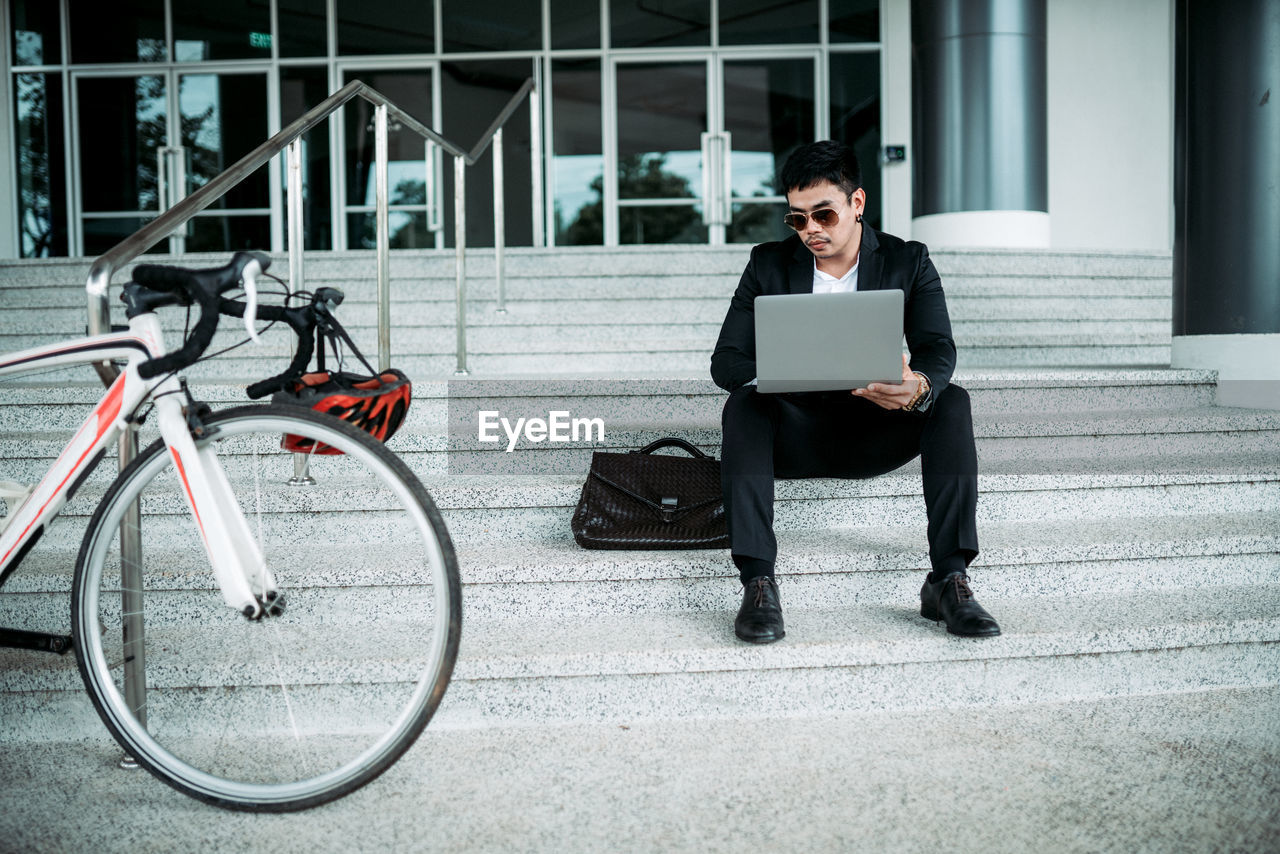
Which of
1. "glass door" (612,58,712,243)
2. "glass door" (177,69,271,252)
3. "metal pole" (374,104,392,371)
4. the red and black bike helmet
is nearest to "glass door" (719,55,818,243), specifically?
"glass door" (612,58,712,243)

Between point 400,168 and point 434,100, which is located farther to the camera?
point 400,168

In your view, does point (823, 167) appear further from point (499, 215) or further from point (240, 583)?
point (499, 215)

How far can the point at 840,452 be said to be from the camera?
2.21 m

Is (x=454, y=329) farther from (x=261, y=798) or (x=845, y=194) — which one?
(x=261, y=798)

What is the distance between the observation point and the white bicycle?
144 cm

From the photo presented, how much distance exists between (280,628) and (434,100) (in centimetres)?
783

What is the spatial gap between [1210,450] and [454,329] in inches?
116

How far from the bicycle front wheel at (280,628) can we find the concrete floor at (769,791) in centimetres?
11

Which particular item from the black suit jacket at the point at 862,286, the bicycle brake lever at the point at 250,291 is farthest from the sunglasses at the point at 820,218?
the bicycle brake lever at the point at 250,291

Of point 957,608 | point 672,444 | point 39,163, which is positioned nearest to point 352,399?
point 672,444

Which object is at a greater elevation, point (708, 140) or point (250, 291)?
point (708, 140)

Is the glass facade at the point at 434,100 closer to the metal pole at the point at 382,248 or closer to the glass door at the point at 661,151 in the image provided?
the glass door at the point at 661,151

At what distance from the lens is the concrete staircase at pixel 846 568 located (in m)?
1.89

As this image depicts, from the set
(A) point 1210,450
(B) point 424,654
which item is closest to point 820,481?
(B) point 424,654
